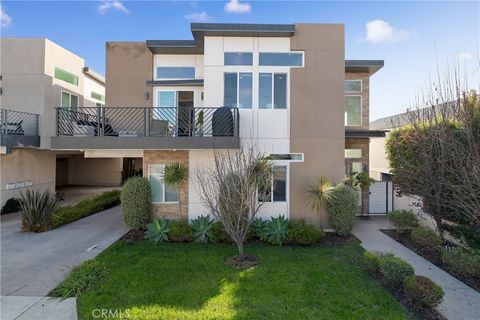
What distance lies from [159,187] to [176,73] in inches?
200

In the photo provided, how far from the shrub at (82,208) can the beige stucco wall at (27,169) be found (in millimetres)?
3421

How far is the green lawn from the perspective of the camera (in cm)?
523

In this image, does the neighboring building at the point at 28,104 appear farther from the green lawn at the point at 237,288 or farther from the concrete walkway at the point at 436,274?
the concrete walkway at the point at 436,274

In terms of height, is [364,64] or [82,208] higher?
[364,64]

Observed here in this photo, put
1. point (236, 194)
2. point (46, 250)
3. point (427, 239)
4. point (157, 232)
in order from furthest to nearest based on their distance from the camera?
point (157, 232), point (427, 239), point (46, 250), point (236, 194)

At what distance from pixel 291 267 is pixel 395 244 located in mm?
4310

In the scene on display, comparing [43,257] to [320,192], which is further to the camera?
[320,192]

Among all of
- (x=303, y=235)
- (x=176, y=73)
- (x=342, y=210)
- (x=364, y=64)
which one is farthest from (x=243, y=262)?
(x=364, y=64)

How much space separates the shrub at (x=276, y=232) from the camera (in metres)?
9.30

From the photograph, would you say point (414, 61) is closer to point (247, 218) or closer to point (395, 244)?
point (395, 244)

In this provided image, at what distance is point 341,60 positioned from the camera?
10977mm

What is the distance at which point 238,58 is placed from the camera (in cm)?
1086

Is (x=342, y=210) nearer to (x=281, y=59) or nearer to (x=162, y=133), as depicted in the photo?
(x=281, y=59)

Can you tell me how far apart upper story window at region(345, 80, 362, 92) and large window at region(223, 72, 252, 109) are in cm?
560
